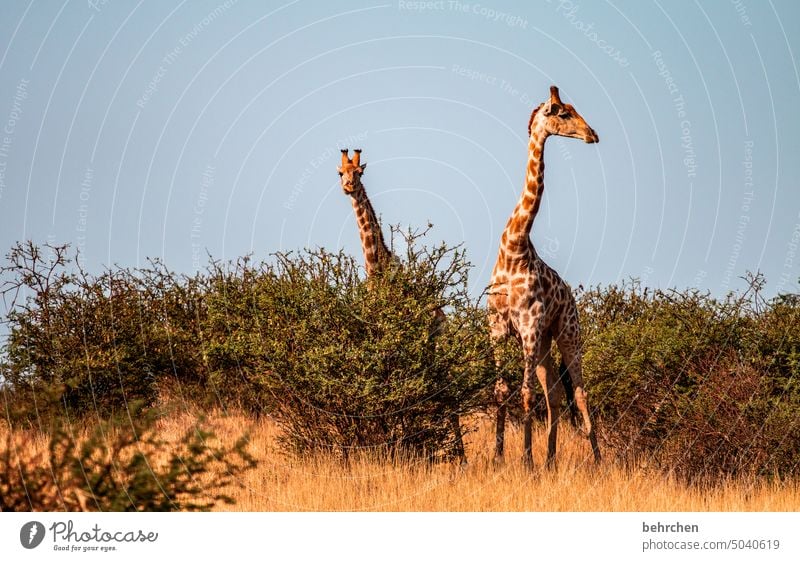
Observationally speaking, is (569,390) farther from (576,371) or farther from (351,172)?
(351,172)

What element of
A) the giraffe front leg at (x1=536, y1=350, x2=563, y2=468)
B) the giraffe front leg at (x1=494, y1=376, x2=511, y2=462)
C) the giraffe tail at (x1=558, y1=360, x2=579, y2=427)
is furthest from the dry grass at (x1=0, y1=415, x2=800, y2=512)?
the giraffe tail at (x1=558, y1=360, x2=579, y2=427)

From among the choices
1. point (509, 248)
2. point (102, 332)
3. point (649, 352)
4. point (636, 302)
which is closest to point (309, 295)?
point (509, 248)

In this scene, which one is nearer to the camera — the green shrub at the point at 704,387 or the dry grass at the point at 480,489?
the dry grass at the point at 480,489

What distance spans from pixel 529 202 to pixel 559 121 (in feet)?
3.85

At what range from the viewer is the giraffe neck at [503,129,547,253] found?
14703 millimetres

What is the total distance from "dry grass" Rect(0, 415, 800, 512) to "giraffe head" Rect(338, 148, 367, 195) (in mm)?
5079

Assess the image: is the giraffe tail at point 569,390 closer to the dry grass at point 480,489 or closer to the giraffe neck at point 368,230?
the dry grass at point 480,489

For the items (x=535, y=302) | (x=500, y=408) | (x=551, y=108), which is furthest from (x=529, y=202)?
(x=500, y=408)

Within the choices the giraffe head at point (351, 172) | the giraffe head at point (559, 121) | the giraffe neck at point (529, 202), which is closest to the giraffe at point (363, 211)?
the giraffe head at point (351, 172)

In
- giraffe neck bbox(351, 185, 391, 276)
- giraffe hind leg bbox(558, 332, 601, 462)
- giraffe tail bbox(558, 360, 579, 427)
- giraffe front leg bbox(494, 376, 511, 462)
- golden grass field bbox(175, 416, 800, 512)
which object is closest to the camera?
golden grass field bbox(175, 416, 800, 512)

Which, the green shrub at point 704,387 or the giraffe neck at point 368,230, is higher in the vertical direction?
the giraffe neck at point 368,230

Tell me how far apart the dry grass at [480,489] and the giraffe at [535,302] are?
714 millimetres

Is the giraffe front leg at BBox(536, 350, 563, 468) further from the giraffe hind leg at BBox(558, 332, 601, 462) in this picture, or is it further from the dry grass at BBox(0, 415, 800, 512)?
the dry grass at BBox(0, 415, 800, 512)

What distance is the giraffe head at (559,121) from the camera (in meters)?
14.2
